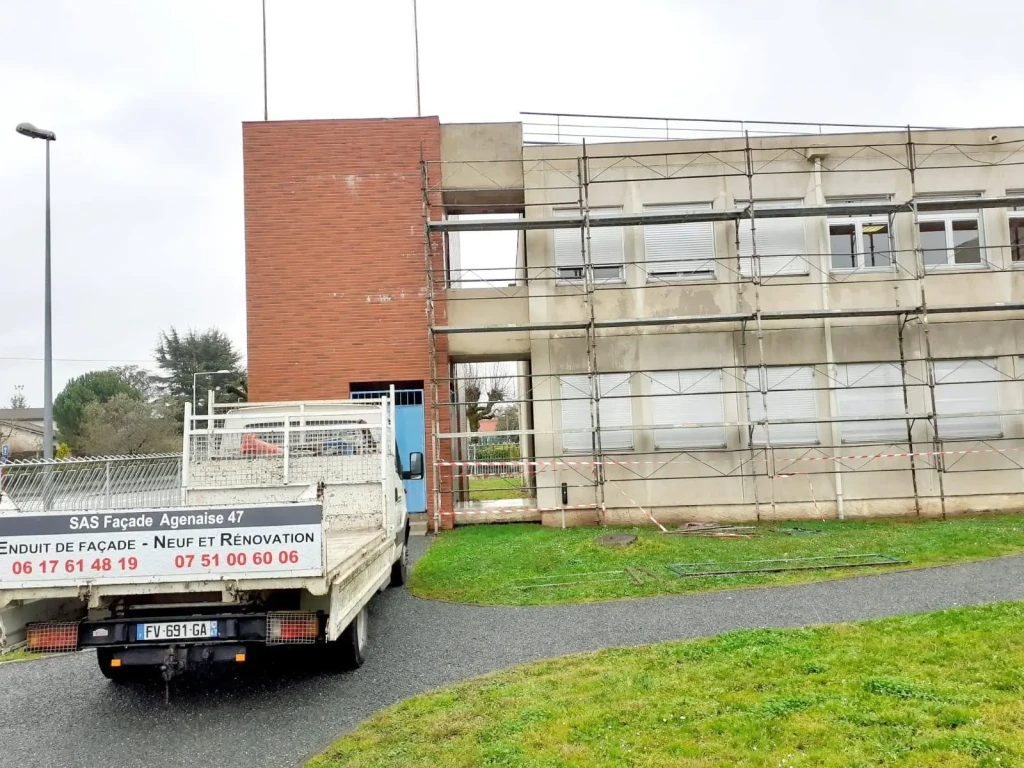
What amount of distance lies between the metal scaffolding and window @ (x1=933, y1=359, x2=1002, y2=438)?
128 mm

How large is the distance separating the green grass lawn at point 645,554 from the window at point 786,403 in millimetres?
1908

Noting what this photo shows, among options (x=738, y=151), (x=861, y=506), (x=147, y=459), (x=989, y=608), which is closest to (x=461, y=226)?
(x=738, y=151)

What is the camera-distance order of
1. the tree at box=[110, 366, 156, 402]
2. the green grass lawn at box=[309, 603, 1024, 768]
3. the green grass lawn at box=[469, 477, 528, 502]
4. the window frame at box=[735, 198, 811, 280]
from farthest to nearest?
the tree at box=[110, 366, 156, 402]
the green grass lawn at box=[469, 477, 528, 502]
the window frame at box=[735, 198, 811, 280]
the green grass lawn at box=[309, 603, 1024, 768]

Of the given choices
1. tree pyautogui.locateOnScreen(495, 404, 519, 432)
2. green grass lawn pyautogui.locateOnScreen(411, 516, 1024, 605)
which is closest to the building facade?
green grass lawn pyautogui.locateOnScreen(411, 516, 1024, 605)

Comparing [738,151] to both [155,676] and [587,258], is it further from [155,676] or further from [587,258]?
[155,676]

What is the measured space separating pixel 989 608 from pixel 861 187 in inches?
437

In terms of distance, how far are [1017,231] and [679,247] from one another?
7.14m

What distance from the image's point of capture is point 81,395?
156 feet

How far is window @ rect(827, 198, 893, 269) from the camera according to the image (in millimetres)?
15500

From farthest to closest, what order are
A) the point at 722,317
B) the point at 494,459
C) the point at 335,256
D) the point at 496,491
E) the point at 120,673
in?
the point at 494,459, the point at 496,491, the point at 335,256, the point at 722,317, the point at 120,673

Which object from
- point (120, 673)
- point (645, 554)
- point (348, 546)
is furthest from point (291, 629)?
point (645, 554)

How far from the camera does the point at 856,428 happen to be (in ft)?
49.5

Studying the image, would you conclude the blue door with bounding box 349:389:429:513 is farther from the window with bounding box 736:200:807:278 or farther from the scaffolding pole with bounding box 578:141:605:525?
the window with bounding box 736:200:807:278

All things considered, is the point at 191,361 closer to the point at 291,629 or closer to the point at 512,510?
the point at 512,510
